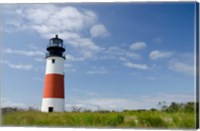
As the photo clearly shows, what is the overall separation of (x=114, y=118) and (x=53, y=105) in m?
1.34

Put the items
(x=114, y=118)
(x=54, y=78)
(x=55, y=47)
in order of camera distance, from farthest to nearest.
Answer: (x=54, y=78) < (x=55, y=47) < (x=114, y=118)

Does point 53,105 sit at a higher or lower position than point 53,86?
lower

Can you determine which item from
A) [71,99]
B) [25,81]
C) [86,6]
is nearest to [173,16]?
[86,6]

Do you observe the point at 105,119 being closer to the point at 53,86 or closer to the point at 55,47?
the point at 53,86

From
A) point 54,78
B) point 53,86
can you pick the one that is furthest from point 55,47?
point 53,86

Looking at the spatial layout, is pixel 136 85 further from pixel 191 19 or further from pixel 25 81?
pixel 25 81

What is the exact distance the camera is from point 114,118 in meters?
6.38

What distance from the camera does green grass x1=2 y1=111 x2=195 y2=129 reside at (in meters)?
6.18

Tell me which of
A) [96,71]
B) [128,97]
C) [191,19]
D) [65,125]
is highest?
[191,19]

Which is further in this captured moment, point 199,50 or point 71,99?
point 71,99

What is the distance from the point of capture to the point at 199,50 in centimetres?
563

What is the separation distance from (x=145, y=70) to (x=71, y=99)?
1.32 m

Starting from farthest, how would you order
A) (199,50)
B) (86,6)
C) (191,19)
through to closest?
(86,6) → (191,19) → (199,50)

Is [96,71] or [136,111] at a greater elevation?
[96,71]
